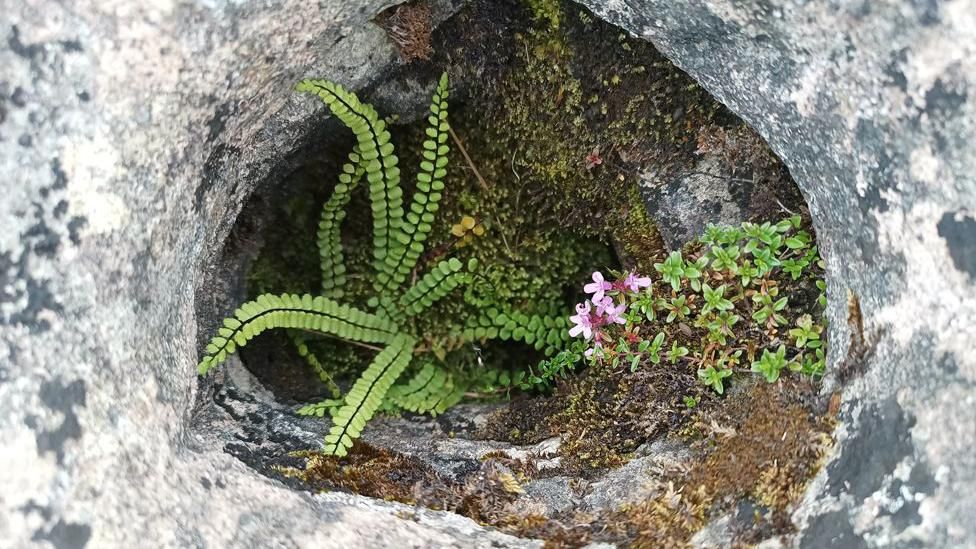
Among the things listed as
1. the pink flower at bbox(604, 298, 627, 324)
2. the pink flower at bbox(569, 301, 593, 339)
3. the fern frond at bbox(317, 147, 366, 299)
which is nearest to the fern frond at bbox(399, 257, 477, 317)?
the fern frond at bbox(317, 147, 366, 299)

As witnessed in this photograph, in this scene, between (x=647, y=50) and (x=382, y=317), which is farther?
(x=382, y=317)

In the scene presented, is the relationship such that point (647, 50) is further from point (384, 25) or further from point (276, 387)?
point (276, 387)

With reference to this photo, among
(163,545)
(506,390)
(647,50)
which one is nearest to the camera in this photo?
(163,545)

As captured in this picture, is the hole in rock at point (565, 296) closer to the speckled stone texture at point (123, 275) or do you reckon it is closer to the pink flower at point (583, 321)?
the pink flower at point (583, 321)

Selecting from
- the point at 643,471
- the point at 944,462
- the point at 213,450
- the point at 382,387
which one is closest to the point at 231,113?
the point at 213,450

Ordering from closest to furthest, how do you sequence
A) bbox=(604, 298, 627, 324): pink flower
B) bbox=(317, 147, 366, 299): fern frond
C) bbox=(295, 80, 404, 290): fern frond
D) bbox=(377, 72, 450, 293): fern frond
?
bbox=(295, 80, 404, 290): fern frond → bbox=(604, 298, 627, 324): pink flower → bbox=(377, 72, 450, 293): fern frond → bbox=(317, 147, 366, 299): fern frond

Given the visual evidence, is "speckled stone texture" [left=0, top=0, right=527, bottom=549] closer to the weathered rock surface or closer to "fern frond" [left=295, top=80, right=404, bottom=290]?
the weathered rock surface

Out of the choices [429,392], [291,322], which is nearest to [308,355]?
[291,322]
